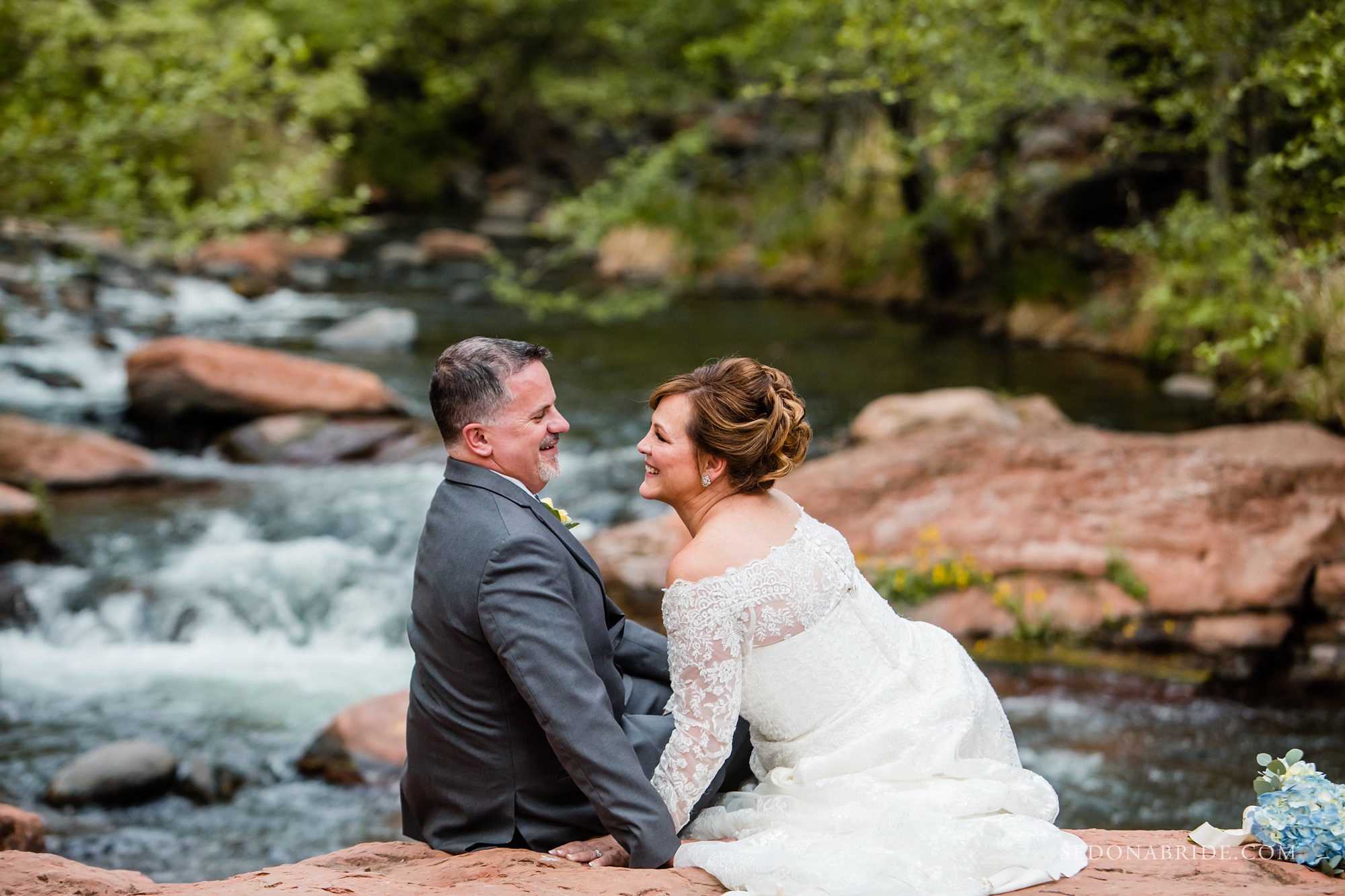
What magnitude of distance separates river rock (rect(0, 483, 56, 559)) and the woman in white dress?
6.20 meters

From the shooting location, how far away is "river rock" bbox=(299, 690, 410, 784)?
564 centimetres

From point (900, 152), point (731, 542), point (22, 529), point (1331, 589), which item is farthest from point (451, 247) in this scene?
point (731, 542)

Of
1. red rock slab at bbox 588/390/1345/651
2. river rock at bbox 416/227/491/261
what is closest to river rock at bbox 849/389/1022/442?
red rock slab at bbox 588/390/1345/651

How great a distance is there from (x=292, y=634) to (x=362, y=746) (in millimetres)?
2042

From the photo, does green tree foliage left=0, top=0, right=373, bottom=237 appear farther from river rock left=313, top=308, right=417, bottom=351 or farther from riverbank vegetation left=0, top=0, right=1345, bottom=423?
river rock left=313, top=308, right=417, bottom=351

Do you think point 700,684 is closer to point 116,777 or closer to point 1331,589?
A: point 116,777

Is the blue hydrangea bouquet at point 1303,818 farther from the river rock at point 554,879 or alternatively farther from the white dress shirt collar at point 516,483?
the white dress shirt collar at point 516,483

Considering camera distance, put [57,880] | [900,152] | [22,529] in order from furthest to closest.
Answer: [900,152], [22,529], [57,880]

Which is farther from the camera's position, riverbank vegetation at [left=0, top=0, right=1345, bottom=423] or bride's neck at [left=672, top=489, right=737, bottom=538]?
riverbank vegetation at [left=0, top=0, right=1345, bottom=423]

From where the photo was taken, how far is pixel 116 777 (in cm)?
546

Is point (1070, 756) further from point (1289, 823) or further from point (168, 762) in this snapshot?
point (168, 762)

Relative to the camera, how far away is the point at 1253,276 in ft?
32.6

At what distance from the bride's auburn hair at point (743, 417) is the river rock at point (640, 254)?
16101mm

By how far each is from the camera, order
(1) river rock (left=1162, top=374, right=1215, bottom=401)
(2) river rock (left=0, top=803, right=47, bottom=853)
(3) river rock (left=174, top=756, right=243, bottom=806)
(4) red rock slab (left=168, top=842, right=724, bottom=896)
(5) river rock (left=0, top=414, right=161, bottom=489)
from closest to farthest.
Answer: (4) red rock slab (left=168, top=842, right=724, bottom=896)
(2) river rock (left=0, top=803, right=47, bottom=853)
(3) river rock (left=174, top=756, right=243, bottom=806)
(5) river rock (left=0, top=414, right=161, bottom=489)
(1) river rock (left=1162, top=374, right=1215, bottom=401)
